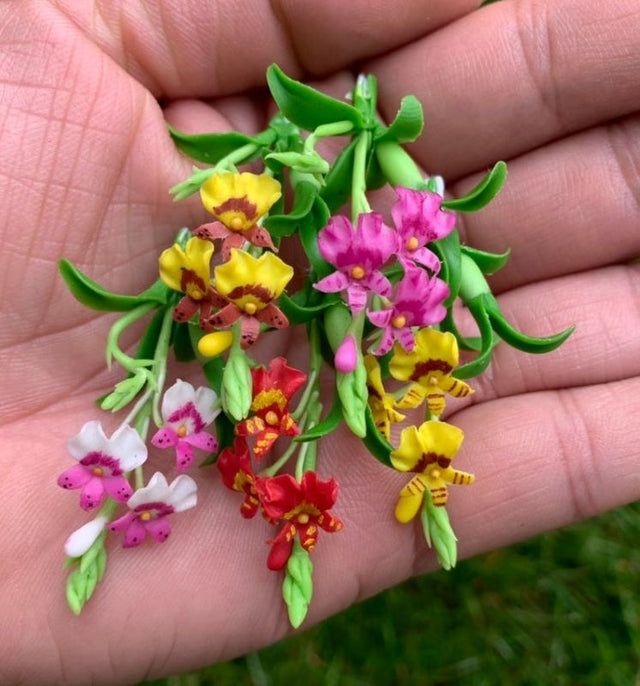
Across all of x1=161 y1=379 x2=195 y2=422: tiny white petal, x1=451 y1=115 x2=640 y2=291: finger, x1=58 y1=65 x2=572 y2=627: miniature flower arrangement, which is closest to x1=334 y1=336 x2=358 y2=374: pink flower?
x1=58 y1=65 x2=572 y2=627: miniature flower arrangement

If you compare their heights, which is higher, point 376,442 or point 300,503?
point 376,442

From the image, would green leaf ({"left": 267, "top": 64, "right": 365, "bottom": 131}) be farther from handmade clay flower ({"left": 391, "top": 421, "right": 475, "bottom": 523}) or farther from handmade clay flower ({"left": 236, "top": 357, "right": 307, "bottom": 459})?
handmade clay flower ({"left": 391, "top": 421, "right": 475, "bottom": 523})

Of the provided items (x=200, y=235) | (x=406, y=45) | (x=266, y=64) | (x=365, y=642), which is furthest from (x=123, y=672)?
(x=406, y=45)

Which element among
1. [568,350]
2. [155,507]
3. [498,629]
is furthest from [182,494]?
[498,629]

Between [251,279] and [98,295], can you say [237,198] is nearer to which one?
[251,279]

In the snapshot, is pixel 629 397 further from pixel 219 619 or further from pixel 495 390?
pixel 219 619

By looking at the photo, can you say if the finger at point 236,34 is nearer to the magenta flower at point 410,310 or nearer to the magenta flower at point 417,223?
the magenta flower at point 417,223
